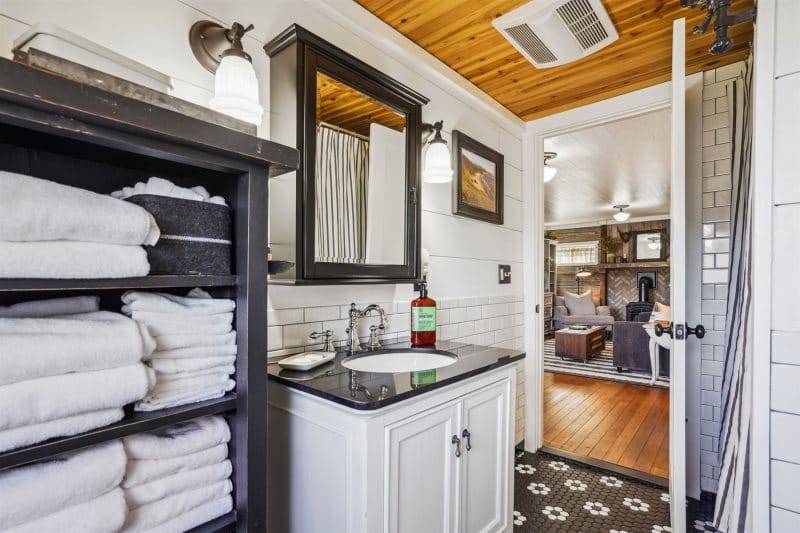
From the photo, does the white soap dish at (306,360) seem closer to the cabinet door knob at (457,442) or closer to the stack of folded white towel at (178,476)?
the stack of folded white towel at (178,476)

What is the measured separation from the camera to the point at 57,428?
2.02 ft

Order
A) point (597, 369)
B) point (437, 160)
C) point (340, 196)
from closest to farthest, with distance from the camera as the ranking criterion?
point (340, 196) < point (437, 160) < point (597, 369)

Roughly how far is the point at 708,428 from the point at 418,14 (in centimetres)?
253

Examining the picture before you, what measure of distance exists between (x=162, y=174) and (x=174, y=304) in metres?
0.34

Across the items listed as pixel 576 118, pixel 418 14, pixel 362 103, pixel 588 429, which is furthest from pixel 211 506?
pixel 588 429

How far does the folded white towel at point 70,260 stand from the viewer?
585 mm

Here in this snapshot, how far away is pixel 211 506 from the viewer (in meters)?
0.83

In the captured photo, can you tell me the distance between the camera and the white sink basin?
1.52 meters

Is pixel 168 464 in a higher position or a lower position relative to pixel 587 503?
higher

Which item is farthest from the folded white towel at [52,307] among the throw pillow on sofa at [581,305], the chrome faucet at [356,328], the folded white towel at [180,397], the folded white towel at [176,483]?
the throw pillow on sofa at [581,305]

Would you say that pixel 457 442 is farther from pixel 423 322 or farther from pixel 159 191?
pixel 159 191

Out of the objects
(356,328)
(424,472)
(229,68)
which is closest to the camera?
(229,68)

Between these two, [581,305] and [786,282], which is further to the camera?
[581,305]

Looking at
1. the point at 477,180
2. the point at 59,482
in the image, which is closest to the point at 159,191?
the point at 59,482
